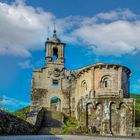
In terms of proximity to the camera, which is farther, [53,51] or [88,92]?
[53,51]

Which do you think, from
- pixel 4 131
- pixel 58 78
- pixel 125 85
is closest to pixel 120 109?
pixel 125 85

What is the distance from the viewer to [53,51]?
7062 cm

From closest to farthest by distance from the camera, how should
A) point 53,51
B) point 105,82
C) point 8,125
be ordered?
point 8,125
point 105,82
point 53,51

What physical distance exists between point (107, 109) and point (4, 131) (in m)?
37.7

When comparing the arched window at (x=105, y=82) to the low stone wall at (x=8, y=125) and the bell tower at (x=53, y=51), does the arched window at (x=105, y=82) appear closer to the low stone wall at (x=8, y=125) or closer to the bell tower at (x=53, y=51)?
the bell tower at (x=53, y=51)

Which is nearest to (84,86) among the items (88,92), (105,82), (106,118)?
(88,92)

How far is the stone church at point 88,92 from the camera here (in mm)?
55250

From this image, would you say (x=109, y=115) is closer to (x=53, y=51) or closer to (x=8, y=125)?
(x=53, y=51)

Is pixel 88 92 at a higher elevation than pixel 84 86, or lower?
lower

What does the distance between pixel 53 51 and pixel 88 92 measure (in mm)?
13977

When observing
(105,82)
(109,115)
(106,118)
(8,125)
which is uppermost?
(105,82)

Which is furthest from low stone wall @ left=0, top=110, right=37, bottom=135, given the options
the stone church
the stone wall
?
the stone wall

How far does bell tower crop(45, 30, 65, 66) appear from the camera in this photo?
69438mm

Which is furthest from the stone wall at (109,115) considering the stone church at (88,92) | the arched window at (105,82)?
the arched window at (105,82)
